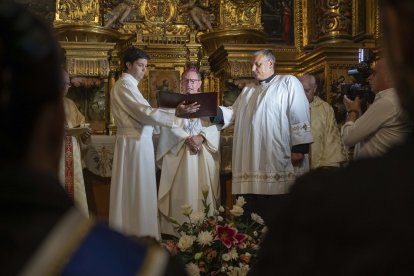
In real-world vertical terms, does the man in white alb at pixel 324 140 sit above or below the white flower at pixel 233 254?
above

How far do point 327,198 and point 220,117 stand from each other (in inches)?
256

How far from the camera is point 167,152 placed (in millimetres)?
7828

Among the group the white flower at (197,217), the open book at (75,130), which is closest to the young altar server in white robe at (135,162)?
the open book at (75,130)

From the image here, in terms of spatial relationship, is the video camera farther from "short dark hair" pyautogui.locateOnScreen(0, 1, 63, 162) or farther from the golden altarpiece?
"short dark hair" pyautogui.locateOnScreen(0, 1, 63, 162)

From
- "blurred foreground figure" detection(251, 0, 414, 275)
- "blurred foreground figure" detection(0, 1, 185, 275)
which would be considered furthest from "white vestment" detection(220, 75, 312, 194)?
"blurred foreground figure" detection(0, 1, 185, 275)

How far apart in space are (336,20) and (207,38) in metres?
1.76

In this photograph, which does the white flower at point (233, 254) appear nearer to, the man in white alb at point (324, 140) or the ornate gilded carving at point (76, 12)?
the man in white alb at point (324, 140)

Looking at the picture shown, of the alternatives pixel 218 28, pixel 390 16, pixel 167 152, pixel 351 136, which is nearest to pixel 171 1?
pixel 218 28

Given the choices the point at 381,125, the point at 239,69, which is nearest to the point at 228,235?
the point at 381,125

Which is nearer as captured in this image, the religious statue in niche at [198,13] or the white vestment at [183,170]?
the white vestment at [183,170]

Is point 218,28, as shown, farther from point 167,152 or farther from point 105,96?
point 167,152

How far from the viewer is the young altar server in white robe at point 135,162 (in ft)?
24.6

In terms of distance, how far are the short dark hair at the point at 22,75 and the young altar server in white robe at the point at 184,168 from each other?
6685 mm

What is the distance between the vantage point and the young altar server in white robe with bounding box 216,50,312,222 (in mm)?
6840
